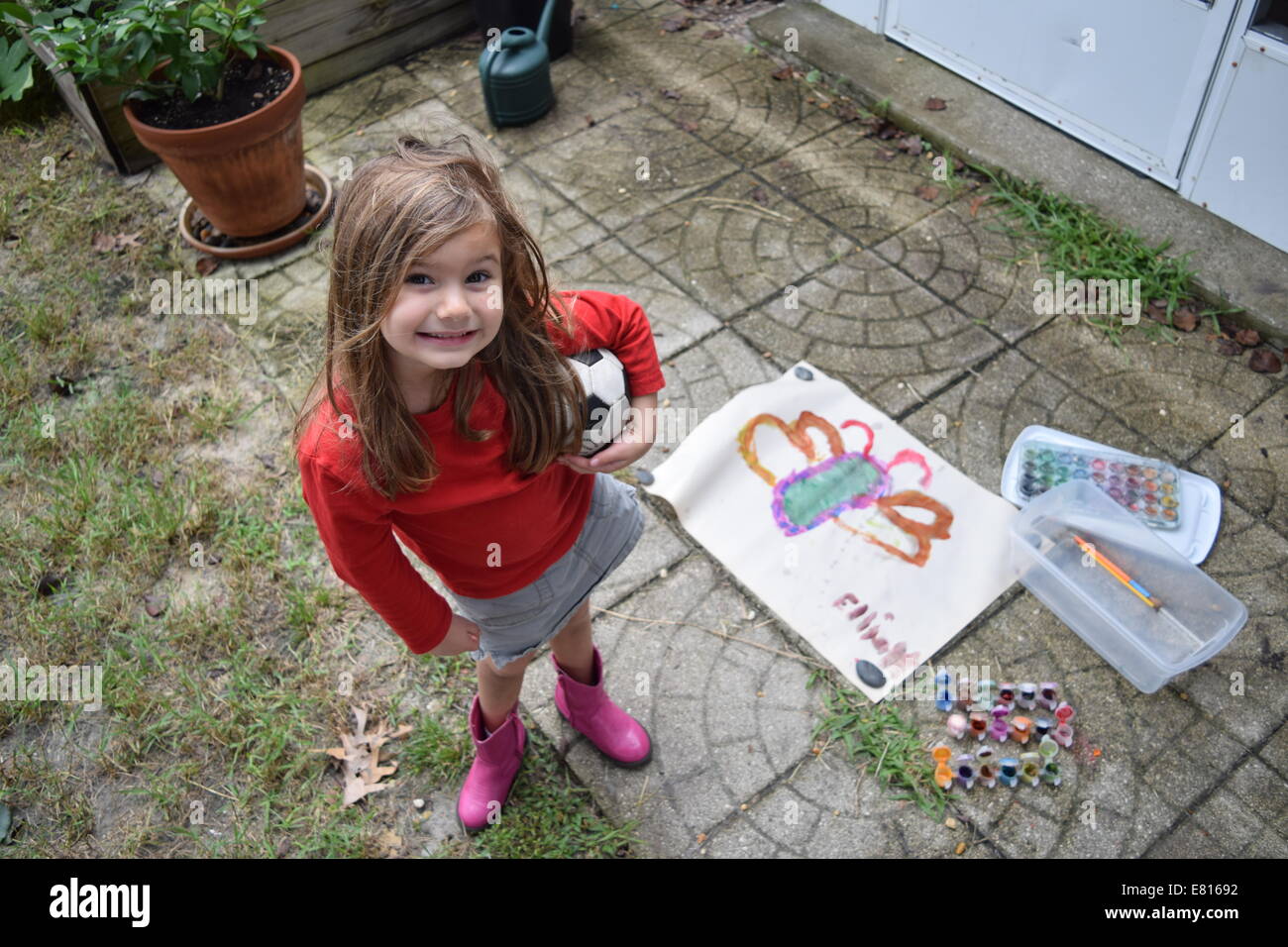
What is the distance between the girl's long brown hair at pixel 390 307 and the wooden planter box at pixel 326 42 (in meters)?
3.41

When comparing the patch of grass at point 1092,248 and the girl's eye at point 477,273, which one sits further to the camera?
the patch of grass at point 1092,248

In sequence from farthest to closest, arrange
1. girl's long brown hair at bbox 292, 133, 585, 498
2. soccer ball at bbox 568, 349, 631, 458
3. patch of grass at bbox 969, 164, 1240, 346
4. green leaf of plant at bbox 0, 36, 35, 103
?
green leaf of plant at bbox 0, 36, 35, 103 < patch of grass at bbox 969, 164, 1240, 346 < soccer ball at bbox 568, 349, 631, 458 < girl's long brown hair at bbox 292, 133, 585, 498

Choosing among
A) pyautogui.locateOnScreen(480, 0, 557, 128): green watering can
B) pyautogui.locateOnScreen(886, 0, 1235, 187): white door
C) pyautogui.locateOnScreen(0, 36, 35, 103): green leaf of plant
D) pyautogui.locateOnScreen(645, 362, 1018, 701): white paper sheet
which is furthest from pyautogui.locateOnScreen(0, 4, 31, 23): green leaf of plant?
pyautogui.locateOnScreen(886, 0, 1235, 187): white door

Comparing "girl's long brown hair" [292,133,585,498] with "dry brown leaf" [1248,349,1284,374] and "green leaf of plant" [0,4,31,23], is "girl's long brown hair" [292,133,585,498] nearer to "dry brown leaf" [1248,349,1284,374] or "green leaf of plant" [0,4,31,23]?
"dry brown leaf" [1248,349,1284,374]

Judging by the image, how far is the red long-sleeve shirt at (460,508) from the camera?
5.51ft

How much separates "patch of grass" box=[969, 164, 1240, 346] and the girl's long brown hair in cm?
248

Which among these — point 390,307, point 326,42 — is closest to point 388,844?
point 390,307

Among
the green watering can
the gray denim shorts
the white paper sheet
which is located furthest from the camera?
the green watering can

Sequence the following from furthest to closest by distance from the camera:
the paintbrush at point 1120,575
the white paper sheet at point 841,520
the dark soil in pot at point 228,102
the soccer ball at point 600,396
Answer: the dark soil in pot at point 228,102, the white paper sheet at point 841,520, the paintbrush at point 1120,575, the soccer ball at point 600,396

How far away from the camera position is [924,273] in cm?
376

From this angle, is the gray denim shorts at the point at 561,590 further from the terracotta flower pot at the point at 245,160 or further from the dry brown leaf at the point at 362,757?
the terracotta flower pot at the point at 245,160

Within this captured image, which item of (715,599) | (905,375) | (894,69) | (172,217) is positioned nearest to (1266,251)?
(905,375)

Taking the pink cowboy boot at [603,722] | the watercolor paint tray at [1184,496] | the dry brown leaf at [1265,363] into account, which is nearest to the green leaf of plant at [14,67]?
the pink cowboy boot at [603,722]

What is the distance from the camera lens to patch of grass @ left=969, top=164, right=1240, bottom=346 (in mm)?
3555
